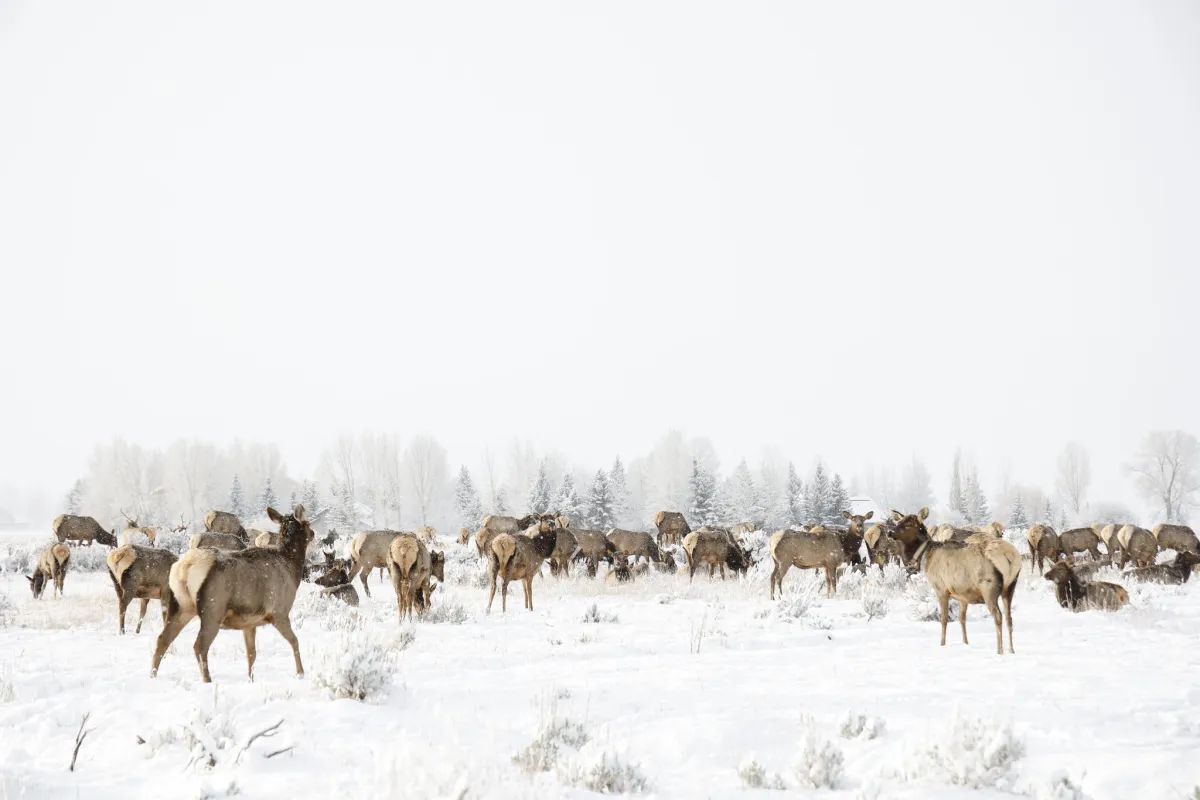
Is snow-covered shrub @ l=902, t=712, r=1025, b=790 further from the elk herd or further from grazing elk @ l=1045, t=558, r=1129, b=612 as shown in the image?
grazing elk @ l=1045, t=558, r=1129, b=612

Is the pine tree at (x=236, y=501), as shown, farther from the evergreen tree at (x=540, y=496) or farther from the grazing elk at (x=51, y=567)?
the grazing elk at (x=51, y=567)

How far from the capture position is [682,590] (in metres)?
17.1

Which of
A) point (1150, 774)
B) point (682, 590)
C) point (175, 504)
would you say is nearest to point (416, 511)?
point (175, 504)

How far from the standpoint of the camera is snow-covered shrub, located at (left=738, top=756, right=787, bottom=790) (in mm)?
4805

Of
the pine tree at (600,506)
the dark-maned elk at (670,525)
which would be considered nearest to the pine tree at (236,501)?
the pine tree at (600,506)

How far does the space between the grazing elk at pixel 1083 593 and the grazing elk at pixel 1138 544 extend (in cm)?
1092

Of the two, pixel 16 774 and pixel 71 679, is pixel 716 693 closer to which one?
pixel 16 774

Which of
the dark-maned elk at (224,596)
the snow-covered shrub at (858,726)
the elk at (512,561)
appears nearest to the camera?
the snow-covered shrub at (858,726)

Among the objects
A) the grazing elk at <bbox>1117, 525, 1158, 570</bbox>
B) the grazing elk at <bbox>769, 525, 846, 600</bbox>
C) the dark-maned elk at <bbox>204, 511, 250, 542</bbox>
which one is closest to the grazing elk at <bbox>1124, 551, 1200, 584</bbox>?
the grazing elk at <bbox>1117, 525, 1158, 570</bbox>

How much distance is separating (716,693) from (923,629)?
560 cm

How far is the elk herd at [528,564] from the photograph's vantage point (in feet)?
22.7

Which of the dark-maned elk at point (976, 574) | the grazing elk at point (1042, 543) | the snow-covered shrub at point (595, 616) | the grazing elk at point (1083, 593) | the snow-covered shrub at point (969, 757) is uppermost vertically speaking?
the dark-maned elk at point (976, 574)

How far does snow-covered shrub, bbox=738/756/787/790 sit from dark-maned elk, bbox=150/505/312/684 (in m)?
4.53

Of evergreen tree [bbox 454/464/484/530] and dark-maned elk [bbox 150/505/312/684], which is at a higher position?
dark-maned elk [bbox 150/505/312/684]
